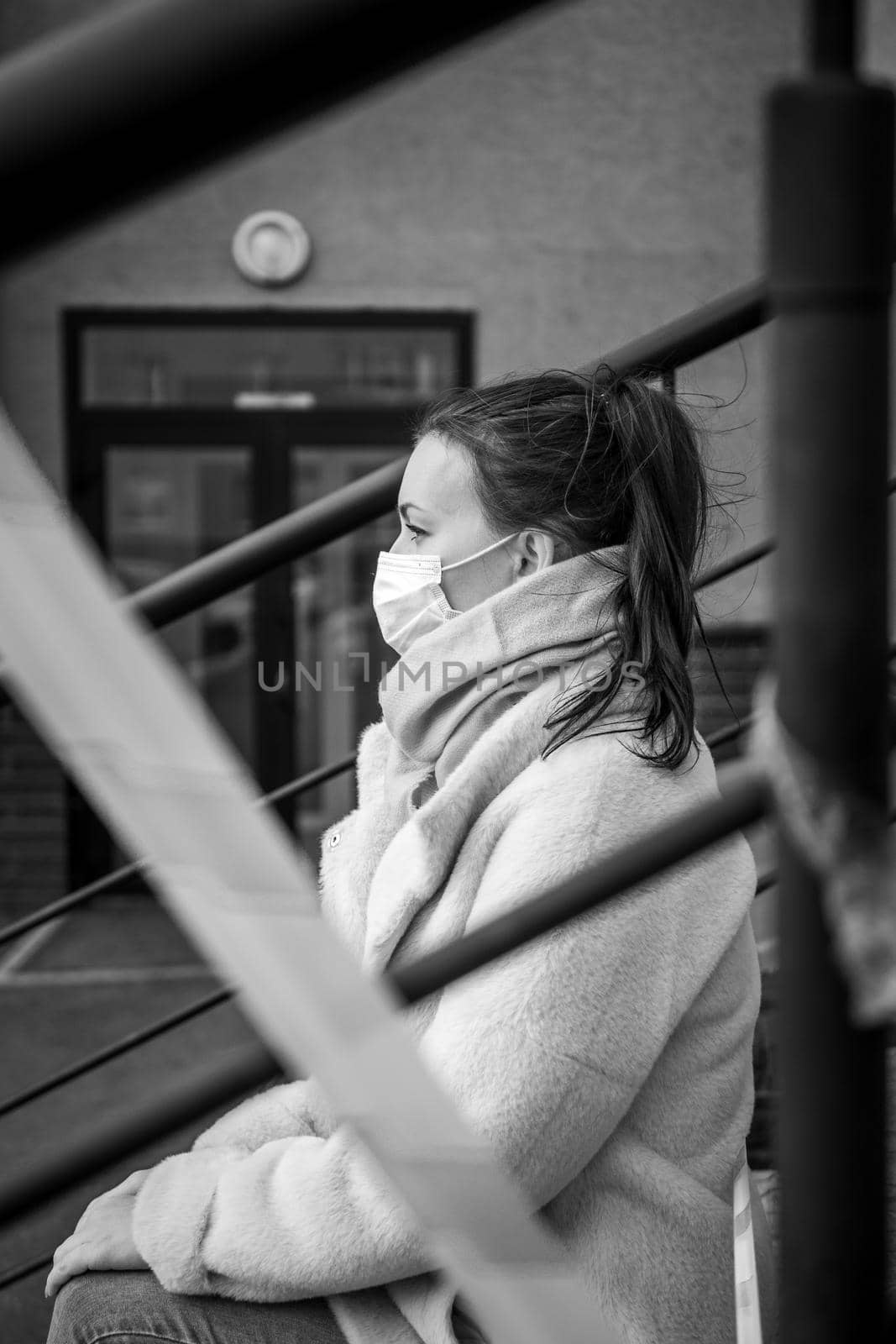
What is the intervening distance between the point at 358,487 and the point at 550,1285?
821 millimetres

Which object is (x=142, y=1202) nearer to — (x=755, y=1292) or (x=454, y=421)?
(x=755, y=1292)

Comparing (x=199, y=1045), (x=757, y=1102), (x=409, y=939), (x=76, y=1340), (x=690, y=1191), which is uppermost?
(x=409, y=939)

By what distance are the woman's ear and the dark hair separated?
0.01 meters

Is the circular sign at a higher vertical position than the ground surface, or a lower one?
higher

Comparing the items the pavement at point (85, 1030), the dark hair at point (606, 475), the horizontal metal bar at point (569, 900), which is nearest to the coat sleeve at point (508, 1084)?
the dark hair at point (606, 475)

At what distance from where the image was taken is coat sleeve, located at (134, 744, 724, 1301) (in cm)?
99

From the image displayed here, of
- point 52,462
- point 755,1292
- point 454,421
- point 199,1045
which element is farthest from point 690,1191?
point 52,462

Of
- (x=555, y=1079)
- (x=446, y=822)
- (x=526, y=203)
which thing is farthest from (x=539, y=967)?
(x=526, y=203)

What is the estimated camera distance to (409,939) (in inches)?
45.4

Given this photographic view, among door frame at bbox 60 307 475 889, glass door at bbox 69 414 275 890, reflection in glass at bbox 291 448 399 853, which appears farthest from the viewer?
reflection in glass at bbox 291 448 399 853

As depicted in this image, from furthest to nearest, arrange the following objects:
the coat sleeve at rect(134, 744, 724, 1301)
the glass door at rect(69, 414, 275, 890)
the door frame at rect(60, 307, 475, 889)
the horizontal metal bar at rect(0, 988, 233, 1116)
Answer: the glass door at rect(69, 414, 275, 890)
the door frame at rect(60, 307, 475, 889)
the horizontal metal bar at rect(0, 988, 233, 1116)
the coat sleeve at rect(134, 744, 724, 1301)

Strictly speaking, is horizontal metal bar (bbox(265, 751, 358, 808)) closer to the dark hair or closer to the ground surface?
the dark hair

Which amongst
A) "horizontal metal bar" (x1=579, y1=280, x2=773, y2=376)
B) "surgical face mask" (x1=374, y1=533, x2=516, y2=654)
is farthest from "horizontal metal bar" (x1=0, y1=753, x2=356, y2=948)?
"horizontal metal bar" (x1=579, y1=280, x2=773, y2=376)

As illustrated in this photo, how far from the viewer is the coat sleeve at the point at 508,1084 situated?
3.24 ft
